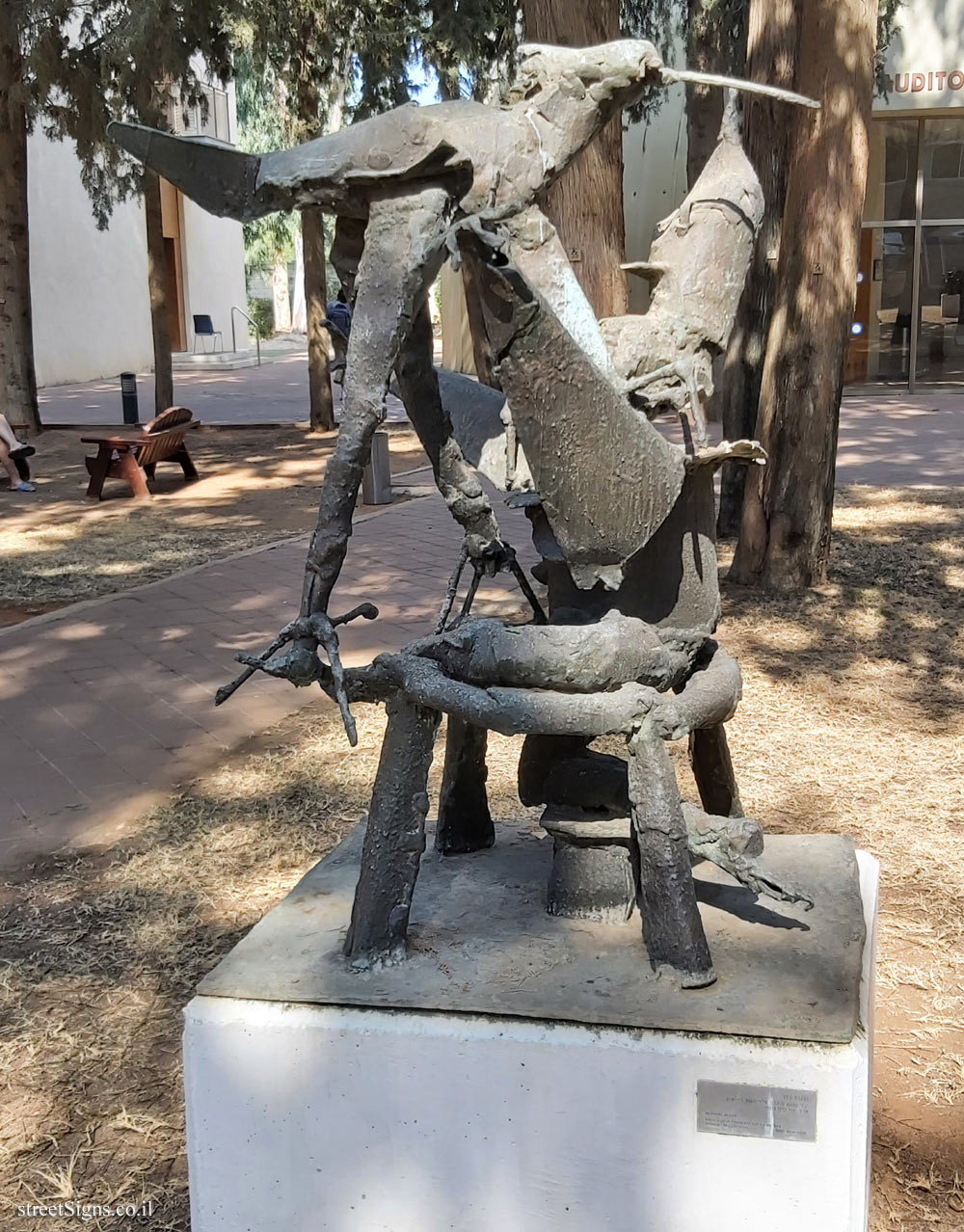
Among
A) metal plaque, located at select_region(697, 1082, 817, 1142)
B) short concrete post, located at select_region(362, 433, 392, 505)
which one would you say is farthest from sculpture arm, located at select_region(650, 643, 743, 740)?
short concrete post, located at select_region(362, 433, 392, 505)

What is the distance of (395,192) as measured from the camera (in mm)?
1913

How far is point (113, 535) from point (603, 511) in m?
8.49

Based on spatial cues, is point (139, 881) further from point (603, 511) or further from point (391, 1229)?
point (603, 511)

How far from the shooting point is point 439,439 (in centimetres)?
221

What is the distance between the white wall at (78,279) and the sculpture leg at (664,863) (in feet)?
77.3

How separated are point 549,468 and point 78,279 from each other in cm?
2650

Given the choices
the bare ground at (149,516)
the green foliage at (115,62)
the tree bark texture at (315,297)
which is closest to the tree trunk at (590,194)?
the bare ground at (149,516)

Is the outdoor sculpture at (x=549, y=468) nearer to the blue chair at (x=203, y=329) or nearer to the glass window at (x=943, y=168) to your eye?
the glass window at (x=943, y=168)

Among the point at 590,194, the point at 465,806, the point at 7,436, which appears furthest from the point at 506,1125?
the point at 7,436

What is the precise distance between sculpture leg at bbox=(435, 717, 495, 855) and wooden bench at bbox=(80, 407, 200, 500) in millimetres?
9446

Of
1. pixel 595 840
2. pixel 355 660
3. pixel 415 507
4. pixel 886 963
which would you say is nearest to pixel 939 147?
pixel 415 507

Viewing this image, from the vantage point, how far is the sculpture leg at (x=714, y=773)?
2.61 meters

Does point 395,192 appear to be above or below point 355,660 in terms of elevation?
above

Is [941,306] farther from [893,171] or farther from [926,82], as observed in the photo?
[926,82]
